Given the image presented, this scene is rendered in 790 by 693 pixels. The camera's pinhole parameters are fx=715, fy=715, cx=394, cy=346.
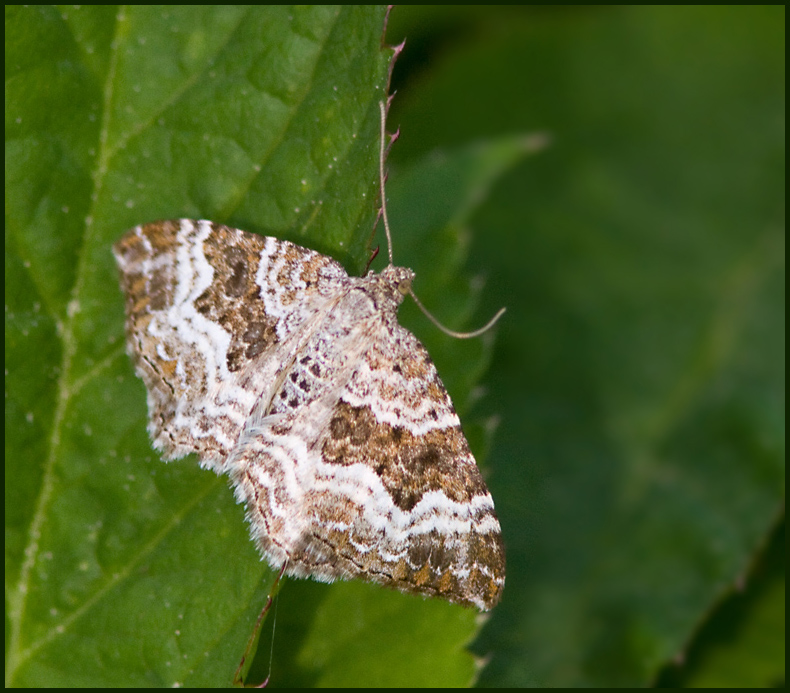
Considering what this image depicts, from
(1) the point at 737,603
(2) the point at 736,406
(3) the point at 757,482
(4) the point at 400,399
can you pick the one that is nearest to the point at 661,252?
(2) the point at 736,406

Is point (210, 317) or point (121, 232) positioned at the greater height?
point (121, 232)

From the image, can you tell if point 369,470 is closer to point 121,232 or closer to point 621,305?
point 121,232

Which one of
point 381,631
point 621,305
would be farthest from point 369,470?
point 621,305

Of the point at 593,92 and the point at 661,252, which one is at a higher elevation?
the point at 593,92

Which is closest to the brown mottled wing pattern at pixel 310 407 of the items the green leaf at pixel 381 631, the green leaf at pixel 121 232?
the green leaf at pixel 121 232

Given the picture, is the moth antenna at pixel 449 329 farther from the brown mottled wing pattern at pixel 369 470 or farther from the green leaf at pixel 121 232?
the green leaf at pixel 121 232

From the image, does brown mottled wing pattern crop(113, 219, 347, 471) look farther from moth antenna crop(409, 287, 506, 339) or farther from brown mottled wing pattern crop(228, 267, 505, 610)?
moth antenna crop(409, 287, 506, 339)

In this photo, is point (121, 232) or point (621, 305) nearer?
point (121, 232)

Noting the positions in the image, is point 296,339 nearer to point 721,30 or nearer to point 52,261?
point 52,261
